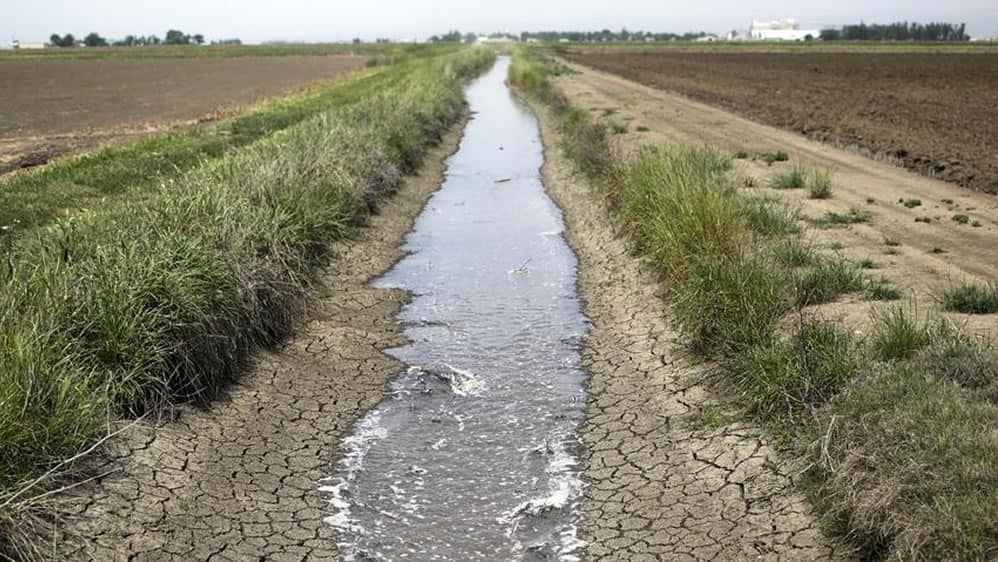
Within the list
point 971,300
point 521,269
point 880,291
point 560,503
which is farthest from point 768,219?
point 560,503

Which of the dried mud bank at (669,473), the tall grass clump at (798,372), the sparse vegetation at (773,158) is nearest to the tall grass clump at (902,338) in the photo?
the tall grass clump at (798,372)

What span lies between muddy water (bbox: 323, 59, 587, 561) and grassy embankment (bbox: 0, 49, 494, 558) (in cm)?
131

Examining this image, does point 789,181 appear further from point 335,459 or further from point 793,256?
point 335,459

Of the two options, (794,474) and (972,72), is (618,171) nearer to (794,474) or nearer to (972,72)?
(794,474)

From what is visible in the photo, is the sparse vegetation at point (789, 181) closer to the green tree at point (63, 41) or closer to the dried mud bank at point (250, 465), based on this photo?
the dried mud bank at point (250, 465)

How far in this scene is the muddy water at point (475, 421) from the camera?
19.3ft

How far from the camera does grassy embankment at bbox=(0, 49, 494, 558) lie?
207 inches

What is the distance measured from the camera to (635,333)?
30.7ft

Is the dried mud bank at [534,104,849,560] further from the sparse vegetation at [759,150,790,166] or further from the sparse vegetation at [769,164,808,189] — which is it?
the sparse vegetation at [759,150,790,166]

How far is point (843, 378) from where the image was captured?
6.18 m

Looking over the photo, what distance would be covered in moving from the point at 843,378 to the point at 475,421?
110 inches

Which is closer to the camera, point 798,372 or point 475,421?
point 798,372

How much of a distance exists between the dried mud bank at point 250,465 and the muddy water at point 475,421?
0.73 ft

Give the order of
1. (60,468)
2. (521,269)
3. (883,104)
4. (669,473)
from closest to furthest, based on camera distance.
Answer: (60,468)
(669,473)
(521,269)
(883,104)
